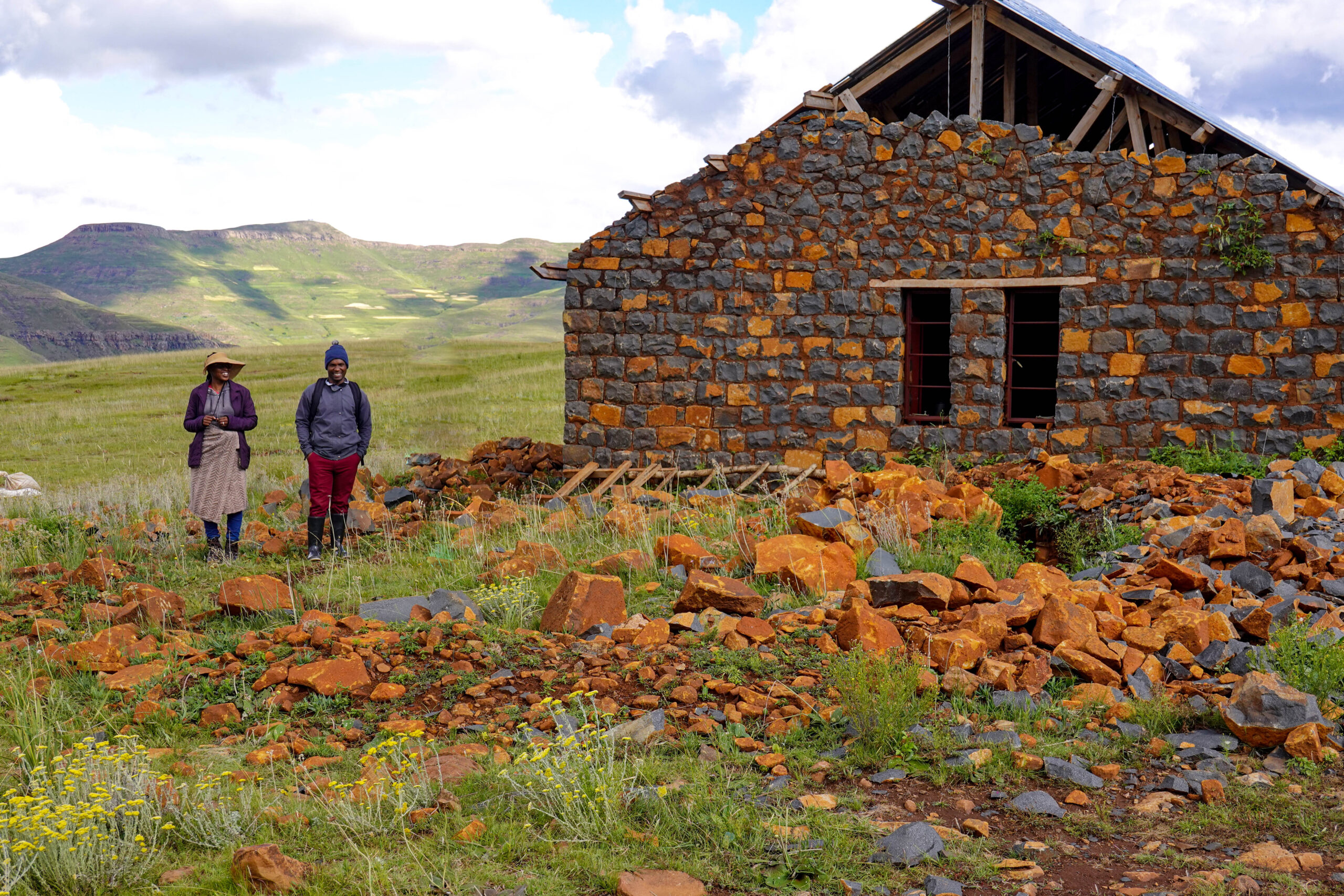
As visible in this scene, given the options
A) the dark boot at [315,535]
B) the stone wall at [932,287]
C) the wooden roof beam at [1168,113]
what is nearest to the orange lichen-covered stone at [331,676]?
A: the dark boot at [315,535]

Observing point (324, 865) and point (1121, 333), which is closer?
point (324, 865)

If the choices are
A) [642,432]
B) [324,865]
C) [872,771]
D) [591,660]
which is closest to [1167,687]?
[872,771]

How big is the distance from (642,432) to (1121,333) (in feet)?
17.3

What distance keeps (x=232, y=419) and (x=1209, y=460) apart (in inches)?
371

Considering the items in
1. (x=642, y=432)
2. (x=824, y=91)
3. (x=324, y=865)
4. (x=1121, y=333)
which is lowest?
(x=324, y=865)

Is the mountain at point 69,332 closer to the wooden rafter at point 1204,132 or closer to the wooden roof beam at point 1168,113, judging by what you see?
the wooden roof beam at point 1168,113

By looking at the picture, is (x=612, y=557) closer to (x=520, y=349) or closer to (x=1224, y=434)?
(x=1224, y=434)

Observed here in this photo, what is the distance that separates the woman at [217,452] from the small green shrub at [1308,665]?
7.66 meters

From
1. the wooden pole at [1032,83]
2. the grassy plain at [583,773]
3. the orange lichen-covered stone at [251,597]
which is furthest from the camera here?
the wooden pole at [1032,83]

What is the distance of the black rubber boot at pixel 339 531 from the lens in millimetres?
8680

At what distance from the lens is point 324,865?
11.3 feet

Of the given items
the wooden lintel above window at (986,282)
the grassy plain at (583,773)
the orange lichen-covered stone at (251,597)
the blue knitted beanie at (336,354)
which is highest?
the wooden lintel above window at (986,282)

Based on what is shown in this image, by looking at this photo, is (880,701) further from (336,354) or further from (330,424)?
(336,354)

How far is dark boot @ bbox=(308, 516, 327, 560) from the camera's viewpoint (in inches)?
339
